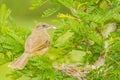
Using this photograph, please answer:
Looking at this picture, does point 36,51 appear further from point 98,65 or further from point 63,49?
point 98,65

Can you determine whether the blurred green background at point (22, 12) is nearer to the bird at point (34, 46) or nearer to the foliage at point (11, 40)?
the bird at point (34, 46)

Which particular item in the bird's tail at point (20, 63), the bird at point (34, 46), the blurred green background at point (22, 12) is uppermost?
the blurred green background at point (22, 12)

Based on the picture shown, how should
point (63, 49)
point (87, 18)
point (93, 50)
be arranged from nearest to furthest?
point (87, 18) < point (93, 50) < point (63, 49)

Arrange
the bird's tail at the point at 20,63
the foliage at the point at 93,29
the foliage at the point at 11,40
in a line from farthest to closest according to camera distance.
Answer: the foliage at the point at 11,40 → the bird's tail at the point at 20,63 → the foliage at the point at 93,29

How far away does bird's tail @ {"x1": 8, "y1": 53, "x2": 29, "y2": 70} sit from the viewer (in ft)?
8.58

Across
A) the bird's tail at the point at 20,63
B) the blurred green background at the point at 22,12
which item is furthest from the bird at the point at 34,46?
the blurred green background at the point at 22,12

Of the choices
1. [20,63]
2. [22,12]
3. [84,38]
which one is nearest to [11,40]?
[20,63]

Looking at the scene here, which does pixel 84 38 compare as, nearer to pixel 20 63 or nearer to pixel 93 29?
pixel 93 29

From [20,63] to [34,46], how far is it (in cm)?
32

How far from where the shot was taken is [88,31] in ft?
8.25

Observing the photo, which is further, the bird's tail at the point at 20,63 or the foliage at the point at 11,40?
the foliage at the point at 11,40

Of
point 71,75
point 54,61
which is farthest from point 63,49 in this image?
point 71,75

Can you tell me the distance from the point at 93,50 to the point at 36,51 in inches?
13.3

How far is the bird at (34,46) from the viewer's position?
2.66 metres
